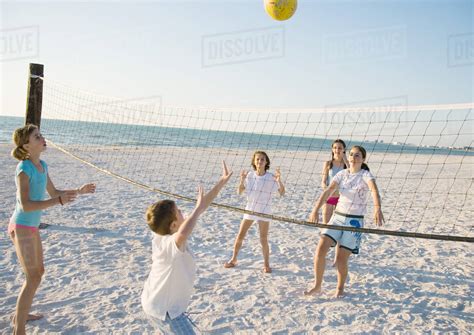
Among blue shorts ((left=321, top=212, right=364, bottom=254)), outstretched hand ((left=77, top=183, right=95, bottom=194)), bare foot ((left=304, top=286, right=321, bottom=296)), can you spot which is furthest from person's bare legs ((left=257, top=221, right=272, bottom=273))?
outstretched hand ((left=77, top=183, right=95, bottom=194))

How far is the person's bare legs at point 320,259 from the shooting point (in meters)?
3.46

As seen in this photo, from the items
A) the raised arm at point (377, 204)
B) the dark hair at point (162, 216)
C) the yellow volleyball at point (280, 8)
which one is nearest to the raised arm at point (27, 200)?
the dark hair at point (162, 216)

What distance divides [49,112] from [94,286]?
190 inches

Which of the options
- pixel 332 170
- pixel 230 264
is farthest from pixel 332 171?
pixel 230 264

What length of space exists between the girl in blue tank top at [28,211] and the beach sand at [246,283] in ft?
1.48

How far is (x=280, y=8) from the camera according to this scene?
16.6ft

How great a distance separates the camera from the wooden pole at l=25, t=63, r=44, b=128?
5.21 meters

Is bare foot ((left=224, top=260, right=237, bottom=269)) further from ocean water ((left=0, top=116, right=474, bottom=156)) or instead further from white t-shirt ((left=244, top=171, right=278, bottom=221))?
ocean water ((left=0, top=116, right=474, bottom=156))

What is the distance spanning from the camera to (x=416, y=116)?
434 cm

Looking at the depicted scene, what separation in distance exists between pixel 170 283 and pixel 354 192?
2049 millimetres

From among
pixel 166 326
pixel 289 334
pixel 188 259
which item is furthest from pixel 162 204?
pixel 289 334

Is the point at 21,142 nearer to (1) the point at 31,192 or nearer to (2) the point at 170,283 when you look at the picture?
(1) the point at 31,192

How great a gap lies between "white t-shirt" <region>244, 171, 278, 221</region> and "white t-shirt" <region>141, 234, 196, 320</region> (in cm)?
197

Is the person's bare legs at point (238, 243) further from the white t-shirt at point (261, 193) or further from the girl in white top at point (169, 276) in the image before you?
the girl in white top at point (169, 276)
